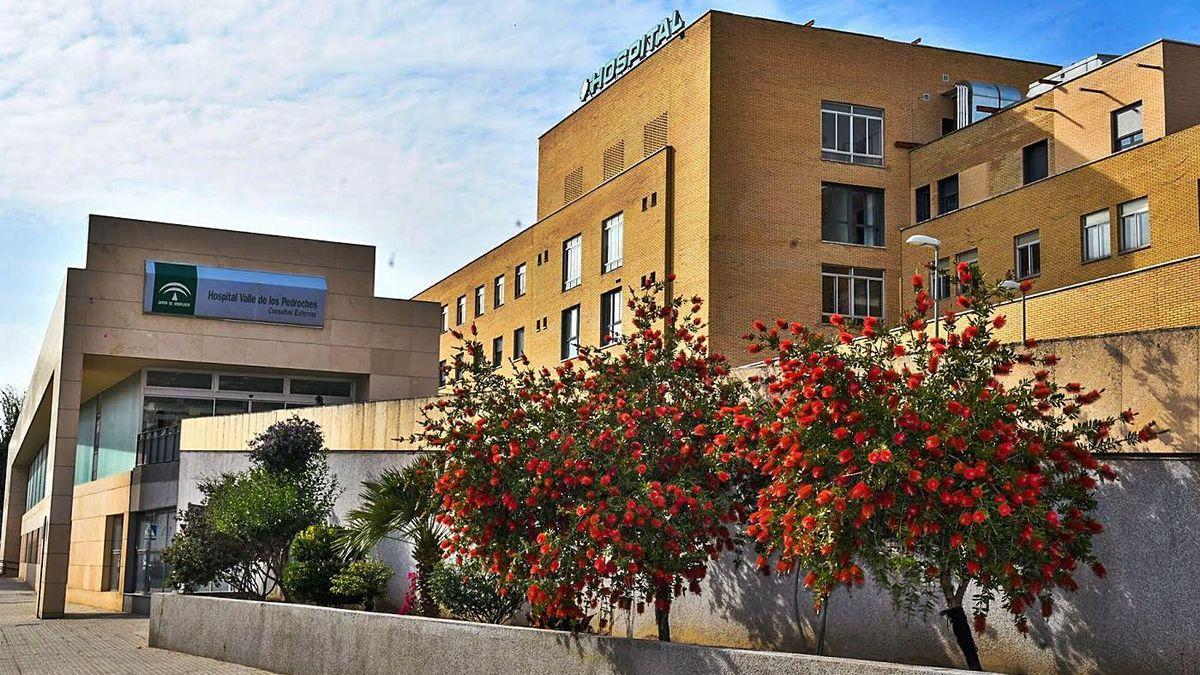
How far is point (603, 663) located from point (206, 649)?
870 centimetres

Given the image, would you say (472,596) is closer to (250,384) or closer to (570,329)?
(250,384)

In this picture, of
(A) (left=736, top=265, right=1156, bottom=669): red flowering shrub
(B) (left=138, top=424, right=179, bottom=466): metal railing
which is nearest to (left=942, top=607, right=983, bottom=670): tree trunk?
(A) (left=736, top=265, right=1156, bottom=669): red flowering shrub

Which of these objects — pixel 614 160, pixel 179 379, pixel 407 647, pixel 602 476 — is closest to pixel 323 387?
pixel 179 379

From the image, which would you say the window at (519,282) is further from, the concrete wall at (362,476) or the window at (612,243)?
the concrete wall at (362,476)

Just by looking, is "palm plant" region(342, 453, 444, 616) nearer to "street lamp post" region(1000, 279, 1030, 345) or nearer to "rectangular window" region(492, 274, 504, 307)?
"street lamp post" region(1000, 279, 1030, 345)

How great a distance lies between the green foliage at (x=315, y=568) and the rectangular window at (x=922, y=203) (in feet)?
83.0

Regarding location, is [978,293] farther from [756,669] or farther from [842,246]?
[842,246]

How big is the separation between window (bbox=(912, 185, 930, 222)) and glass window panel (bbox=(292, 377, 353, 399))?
56.0 ft

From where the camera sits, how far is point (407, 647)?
14195 mm

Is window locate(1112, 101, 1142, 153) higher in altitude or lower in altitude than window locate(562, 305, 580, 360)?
higher

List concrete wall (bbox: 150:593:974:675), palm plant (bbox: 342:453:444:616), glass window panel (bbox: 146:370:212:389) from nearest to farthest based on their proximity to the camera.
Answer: concrete wall (bbox: 150:593:974:675) < palm plant (bbox: 342:453:444:616) < glass window panel (bbox: 146:370:212:389)

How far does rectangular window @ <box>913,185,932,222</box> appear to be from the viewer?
39938mm

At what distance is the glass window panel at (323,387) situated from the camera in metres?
37.2

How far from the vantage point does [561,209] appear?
46.8 metres
